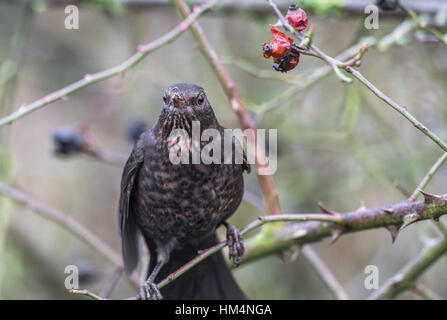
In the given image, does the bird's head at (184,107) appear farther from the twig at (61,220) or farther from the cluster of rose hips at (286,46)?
the twig at (61,220)

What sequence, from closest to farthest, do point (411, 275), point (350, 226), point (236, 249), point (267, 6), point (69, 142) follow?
point (350, 226) < point (411, 275) < point (236, 249) < point (69, 142) < point (267, 6)

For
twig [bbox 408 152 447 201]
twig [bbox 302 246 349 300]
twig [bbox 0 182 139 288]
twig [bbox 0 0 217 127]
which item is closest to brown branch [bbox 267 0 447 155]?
twig [bbox 408 152 447 201]

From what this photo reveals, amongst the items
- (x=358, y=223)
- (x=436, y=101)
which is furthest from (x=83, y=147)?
(x=436, y=101)

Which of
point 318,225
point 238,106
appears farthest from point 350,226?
point 238,106

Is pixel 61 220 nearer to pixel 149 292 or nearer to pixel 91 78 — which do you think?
pixel 149 292

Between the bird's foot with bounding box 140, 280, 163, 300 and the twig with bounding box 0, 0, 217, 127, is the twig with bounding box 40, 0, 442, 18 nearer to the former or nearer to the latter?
the twig with bounding box 0, 0, 217, 127

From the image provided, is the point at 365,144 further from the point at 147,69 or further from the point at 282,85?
the point at 147,69
